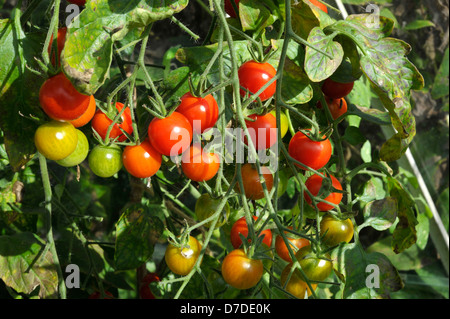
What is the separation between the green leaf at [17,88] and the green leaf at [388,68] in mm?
359

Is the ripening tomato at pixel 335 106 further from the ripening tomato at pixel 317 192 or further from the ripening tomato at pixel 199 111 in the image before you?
the ripening tomato at pixel 199 111

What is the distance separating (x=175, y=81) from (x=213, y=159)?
0.41 ft

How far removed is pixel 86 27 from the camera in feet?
1.57

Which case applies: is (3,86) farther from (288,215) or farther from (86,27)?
(288,215)

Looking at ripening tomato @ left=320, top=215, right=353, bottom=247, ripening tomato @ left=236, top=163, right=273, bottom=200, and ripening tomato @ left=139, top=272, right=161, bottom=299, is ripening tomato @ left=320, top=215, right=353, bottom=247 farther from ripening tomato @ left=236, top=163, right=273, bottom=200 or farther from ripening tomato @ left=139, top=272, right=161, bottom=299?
ripening tomato @ left=139, top=272, right=161, bottom=299

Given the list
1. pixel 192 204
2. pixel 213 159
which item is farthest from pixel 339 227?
pixel 192 204

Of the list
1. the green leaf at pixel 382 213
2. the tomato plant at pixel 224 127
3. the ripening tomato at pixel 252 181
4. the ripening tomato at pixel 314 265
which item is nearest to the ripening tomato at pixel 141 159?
the tomato plant at pixel 224 127

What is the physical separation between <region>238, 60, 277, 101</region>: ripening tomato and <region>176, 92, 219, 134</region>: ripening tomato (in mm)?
59

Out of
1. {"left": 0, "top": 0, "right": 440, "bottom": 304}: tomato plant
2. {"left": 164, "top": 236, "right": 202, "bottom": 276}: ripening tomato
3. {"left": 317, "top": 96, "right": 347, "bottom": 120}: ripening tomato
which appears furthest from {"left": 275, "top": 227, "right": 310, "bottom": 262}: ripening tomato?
{"left": 317, "top": 96, "right": 347, "bottom": 120}: ripening tomato

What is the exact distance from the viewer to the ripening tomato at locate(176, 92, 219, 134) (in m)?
0.53

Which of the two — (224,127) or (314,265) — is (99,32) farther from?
(314,265)

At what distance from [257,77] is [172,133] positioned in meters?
0.13

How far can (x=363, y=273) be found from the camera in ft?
2.08

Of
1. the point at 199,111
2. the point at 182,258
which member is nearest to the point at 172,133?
the point at 199,111
